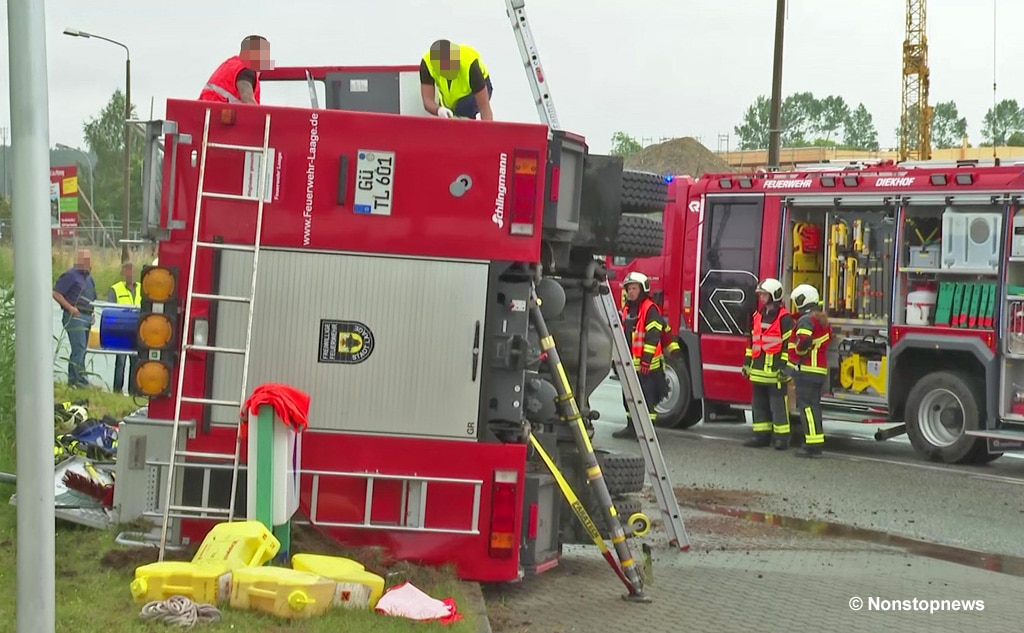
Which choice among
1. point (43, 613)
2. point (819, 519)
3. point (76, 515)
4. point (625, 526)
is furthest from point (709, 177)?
point (43, 613)

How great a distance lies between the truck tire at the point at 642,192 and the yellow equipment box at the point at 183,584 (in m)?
2.87

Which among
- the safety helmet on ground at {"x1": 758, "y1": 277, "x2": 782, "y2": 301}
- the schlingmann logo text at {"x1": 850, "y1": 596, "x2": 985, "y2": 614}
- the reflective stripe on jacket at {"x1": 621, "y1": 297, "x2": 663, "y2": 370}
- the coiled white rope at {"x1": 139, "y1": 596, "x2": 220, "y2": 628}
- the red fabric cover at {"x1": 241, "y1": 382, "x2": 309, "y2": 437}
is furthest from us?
the reflective stripe on jacket at {"x1": 621, "y1": 297, "x2": 663, "y2": 370}

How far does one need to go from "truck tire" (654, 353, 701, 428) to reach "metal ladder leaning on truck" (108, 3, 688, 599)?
9.61m

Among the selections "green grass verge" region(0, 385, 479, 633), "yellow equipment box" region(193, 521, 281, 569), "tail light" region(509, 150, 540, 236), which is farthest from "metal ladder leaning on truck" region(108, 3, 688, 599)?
"yellow equipment box" region(193, 521, 281, 569)

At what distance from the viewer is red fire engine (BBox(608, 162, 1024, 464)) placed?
13227mm

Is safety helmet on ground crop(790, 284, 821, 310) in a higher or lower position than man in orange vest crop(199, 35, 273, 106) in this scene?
lower

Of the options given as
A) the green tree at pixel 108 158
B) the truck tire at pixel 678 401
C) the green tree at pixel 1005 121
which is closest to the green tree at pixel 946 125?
the green tree at pixel 1005 121

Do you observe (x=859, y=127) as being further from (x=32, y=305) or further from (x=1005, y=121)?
(x=32, y=305)

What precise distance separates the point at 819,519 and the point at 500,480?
4542 millimetres

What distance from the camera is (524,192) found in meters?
6.40

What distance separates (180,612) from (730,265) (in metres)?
11.0

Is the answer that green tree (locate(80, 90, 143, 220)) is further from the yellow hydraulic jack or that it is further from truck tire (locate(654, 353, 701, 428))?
the yellow hydraulic jack

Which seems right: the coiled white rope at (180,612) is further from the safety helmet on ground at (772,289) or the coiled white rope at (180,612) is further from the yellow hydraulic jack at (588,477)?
the safety helmet on ground at (772,289)

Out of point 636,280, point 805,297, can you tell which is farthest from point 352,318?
point 636,280
